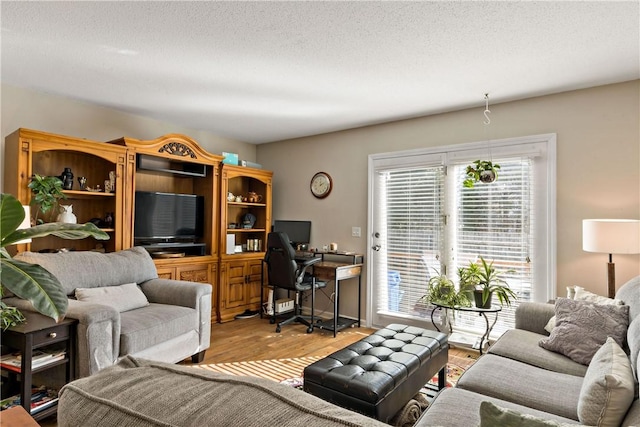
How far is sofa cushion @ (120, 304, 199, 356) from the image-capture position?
8.61 feet

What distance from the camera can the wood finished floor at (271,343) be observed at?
349 centimetres

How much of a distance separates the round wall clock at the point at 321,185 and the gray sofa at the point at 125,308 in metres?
2.14

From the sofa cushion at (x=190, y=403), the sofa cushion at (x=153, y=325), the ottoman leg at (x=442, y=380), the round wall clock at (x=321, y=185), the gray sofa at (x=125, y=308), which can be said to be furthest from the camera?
the round wall clock at (x=321, y=185)

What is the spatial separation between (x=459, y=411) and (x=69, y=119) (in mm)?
4141

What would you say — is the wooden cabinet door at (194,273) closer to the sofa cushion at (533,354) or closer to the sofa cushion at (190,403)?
the sofa cushion at (533,354)

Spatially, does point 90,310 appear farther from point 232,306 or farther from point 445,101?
point 445,101

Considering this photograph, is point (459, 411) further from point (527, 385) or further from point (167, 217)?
point (167, 217)

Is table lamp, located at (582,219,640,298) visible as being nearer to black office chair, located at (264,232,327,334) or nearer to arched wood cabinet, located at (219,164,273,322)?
black office chair, located at (264,232,327,334)

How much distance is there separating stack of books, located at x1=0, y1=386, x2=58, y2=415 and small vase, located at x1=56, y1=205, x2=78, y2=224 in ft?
4.93

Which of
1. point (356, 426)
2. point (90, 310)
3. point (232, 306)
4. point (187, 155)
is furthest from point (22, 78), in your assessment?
point (356, 426)

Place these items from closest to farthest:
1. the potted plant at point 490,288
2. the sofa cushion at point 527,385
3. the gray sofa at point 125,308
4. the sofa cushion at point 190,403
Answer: the sofa cushion at point 190,403, the sofa cushion at point 527,385, the gray sofa at point 125,308, the potted plant at point 490,288

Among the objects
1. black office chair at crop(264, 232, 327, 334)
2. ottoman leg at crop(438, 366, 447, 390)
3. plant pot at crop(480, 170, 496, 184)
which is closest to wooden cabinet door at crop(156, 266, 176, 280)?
black office chair at crop(264, 232, 327, 334)

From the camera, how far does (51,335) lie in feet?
7.34

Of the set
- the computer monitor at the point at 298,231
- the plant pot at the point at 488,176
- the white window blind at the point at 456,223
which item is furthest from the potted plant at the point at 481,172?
the computer monitor at the point at 298,231
